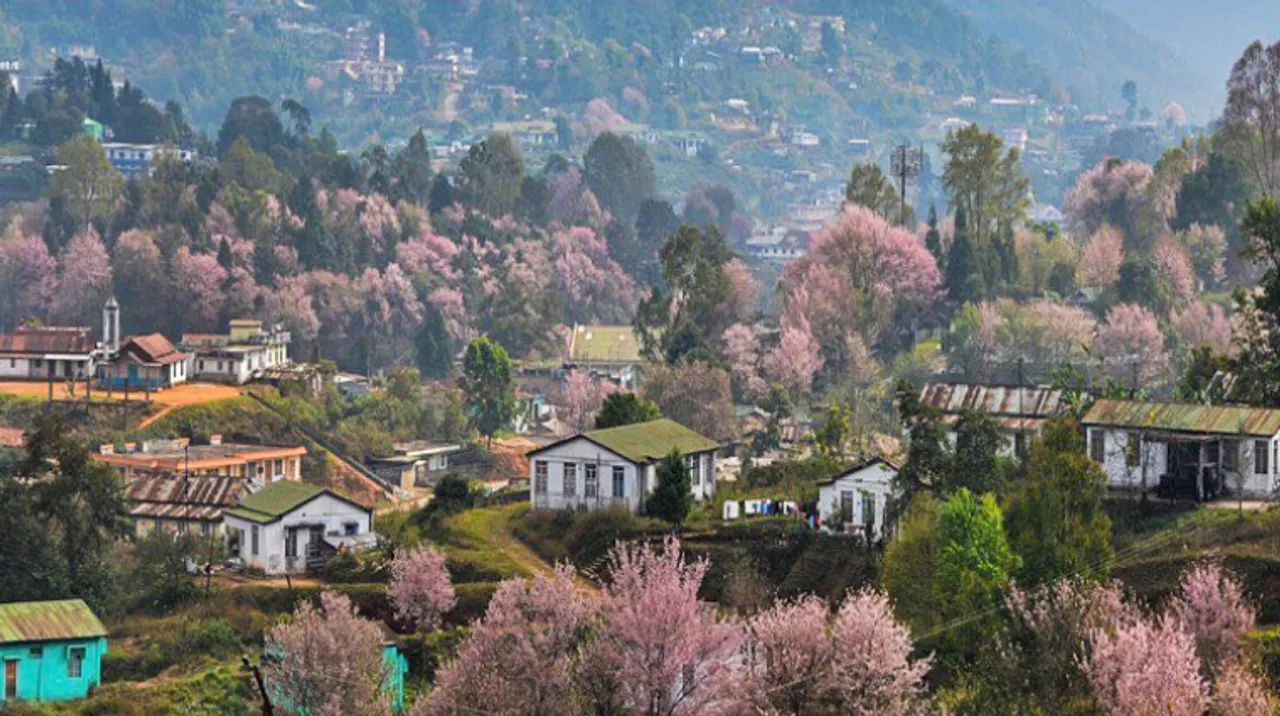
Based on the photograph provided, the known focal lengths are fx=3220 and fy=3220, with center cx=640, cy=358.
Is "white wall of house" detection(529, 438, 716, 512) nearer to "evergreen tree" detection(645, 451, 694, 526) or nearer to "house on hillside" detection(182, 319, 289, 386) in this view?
"evergreen tree" detection(645, 451, 694, 526)

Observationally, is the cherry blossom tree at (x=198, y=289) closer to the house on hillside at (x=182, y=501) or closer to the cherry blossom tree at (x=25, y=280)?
the cherry blossom tree at (x=25, y=280)

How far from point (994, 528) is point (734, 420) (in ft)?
108

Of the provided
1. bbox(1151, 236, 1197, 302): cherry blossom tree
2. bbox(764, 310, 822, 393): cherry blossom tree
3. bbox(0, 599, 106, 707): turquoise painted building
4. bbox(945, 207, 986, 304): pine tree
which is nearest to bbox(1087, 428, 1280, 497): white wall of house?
bbox(0, 599, 106, 707): turquoise painted building

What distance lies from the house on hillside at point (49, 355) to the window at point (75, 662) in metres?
33.3

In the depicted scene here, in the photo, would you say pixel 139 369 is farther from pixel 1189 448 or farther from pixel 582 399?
pixel 1189 448

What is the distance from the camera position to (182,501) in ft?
205

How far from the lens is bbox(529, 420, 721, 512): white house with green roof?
56.1 meters

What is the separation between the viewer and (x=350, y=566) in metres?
54.6

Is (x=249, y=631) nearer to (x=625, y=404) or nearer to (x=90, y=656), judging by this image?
(x=90, y=656)

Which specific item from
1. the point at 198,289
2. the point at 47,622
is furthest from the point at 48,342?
the point at 47,622

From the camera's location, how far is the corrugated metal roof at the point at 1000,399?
59.7m

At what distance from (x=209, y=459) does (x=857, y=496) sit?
22141mm

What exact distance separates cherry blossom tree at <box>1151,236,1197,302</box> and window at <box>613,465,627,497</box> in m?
37.7

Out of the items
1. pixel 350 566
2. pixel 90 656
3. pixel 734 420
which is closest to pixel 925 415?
pixel 350 566
